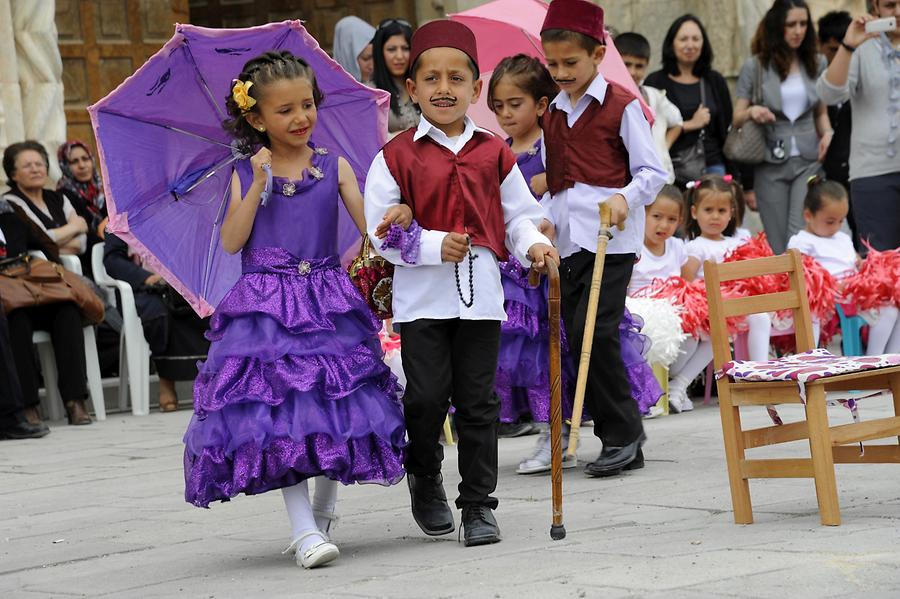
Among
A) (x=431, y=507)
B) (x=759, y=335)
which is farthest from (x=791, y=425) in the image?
(x=759, y=335)

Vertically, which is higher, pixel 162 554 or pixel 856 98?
pixel 856 98

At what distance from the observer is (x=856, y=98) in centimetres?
990

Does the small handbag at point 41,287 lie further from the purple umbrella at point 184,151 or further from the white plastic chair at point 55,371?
the purple umbrella at point 184,151

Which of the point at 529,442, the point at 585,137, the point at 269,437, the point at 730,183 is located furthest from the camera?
the point at 730,183

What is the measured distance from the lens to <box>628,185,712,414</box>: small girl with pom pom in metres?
9.04

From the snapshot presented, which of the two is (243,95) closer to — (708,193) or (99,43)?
(708,193)

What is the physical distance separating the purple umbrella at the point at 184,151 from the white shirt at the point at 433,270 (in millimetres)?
405

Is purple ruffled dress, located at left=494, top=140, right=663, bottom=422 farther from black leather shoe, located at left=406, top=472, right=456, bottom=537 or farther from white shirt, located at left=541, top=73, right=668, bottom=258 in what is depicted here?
black leather shoe, located at left=406, top=472, right=456, bottom=537

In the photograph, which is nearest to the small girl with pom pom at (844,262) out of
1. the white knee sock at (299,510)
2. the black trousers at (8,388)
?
the black trousers at (8,388)

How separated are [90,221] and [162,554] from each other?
6112mm

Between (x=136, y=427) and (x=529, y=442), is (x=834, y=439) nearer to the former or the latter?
(x=529, y=442)

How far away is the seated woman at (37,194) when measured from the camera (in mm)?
10445

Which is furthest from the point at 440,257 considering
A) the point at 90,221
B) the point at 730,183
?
the point at 90,221

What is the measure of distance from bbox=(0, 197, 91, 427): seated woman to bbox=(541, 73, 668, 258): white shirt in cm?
448
